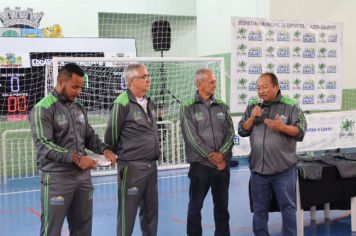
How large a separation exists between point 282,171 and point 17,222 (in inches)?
149

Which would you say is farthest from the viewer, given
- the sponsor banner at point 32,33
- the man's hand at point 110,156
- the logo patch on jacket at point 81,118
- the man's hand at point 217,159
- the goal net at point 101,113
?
the sponsor banner at point 32,33

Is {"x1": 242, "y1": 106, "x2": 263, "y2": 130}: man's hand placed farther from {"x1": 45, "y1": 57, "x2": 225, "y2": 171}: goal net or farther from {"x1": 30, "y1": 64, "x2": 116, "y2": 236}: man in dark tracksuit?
{"x1": 45, "y1": 57, "x2": 225, "y2": 171}: goal net

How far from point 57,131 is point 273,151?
2.12 m

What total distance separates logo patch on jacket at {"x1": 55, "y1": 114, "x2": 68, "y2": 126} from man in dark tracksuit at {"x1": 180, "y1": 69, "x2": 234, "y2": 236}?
58.7 inches

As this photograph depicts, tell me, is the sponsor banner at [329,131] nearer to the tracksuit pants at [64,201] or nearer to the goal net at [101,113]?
the goal net at [101,113]

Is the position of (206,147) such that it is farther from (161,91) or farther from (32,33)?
(32,33)

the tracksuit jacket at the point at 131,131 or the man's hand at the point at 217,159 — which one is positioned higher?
the tracksuit jacket at the point at 131,131

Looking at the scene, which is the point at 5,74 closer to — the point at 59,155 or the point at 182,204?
the point at 182,204

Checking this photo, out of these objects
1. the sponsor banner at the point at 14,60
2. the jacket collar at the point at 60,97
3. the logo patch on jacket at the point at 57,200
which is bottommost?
the logo patch on jacket at the point at 57,200

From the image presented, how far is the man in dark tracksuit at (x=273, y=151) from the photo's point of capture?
5.14 metres

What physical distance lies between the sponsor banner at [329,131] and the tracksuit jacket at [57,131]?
21.8ft

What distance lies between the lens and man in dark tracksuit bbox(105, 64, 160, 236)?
4.66 meters

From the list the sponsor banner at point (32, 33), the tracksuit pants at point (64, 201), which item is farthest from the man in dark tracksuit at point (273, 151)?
the sponsor banner at point (32, 33)

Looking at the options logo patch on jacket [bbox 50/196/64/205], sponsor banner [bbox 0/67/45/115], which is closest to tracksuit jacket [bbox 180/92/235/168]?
logo patch on jacket [bbox 50/196/64/205]
